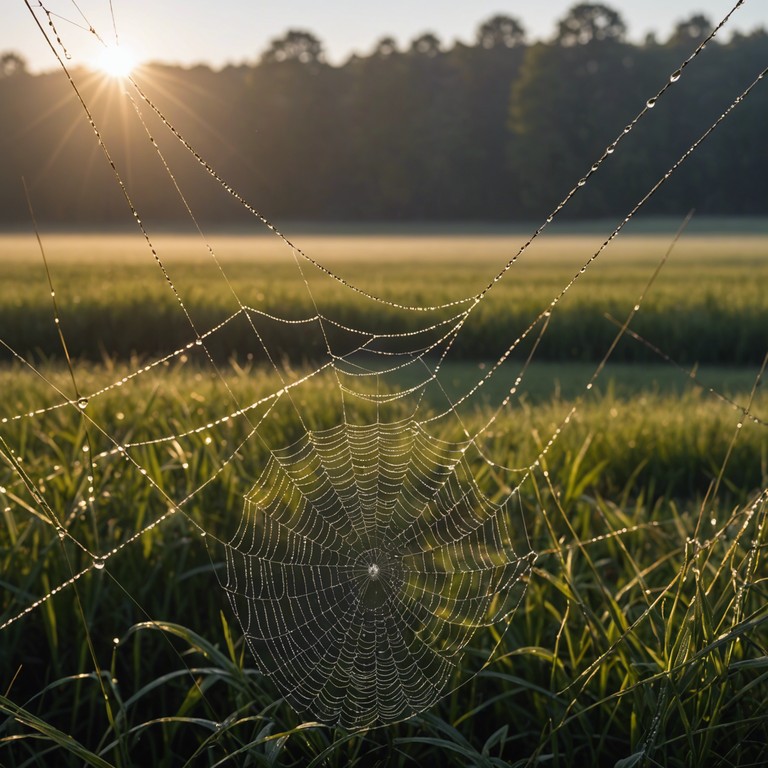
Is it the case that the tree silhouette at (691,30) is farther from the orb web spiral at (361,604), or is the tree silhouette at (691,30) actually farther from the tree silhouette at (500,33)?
the orb web spiral at (361,604)

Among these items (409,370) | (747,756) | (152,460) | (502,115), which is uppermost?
(502,115)

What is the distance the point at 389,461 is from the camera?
3.91 m

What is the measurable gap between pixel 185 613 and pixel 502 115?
69.1 metres

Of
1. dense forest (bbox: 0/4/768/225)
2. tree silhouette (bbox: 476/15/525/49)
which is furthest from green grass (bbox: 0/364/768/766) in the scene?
tree silhouette (bbox: 476/15/525/49)

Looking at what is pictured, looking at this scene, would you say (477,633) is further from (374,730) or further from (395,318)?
(395,318)

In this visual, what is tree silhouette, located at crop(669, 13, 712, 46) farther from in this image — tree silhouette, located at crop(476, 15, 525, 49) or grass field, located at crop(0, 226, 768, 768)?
grass field, located at crop(0, 226, 768, 768)

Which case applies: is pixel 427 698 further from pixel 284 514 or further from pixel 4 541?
pixel 4 541

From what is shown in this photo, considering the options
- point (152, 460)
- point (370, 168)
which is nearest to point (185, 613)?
point (152, 460)

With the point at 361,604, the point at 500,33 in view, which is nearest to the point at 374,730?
the point at 361,604

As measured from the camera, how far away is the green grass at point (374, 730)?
2020mm

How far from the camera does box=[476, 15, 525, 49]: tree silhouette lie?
74.8 m

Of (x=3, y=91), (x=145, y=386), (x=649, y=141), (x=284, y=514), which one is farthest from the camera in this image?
(x=3, y=91)

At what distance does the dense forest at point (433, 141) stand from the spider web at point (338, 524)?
192 feet

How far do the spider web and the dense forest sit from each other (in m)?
58.6
